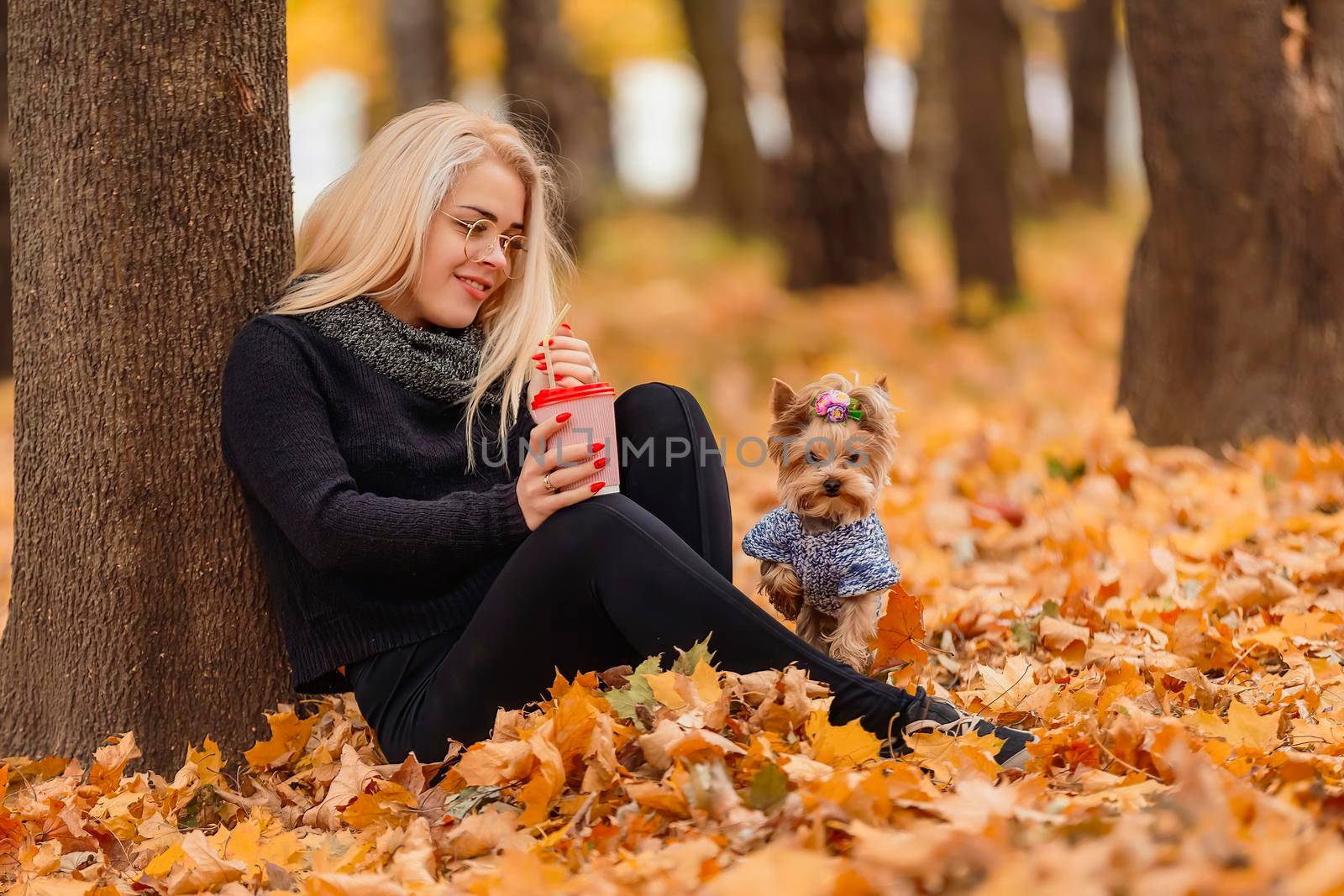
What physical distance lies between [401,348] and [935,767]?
165 cm

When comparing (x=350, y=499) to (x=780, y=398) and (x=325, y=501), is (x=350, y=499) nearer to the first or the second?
(x=325, y=501)

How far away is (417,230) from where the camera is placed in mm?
3148

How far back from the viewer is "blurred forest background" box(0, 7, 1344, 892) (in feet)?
10.3

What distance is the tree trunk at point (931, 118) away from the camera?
16031mm

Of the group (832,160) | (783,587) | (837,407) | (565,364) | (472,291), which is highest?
(832,160)

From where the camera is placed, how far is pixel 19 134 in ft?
10.8

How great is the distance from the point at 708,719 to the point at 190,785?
4.57 feet

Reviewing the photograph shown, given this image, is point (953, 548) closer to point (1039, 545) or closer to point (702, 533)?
point (1039, 545)

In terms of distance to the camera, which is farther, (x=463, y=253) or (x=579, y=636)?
(x=463, y=253)

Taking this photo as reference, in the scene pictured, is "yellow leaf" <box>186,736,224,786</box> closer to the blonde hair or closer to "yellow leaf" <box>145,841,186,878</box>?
"yellow leaf" <box>145,841,186,878</box>

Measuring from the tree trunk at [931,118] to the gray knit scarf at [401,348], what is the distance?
12339mm

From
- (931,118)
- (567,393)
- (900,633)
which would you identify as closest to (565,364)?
(567,393)

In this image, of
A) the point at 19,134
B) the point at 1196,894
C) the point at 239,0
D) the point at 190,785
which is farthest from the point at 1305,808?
the point at 19,134

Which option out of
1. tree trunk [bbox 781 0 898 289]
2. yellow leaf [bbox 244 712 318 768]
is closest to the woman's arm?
yellow leaf [bbox 244 712 318 768]
